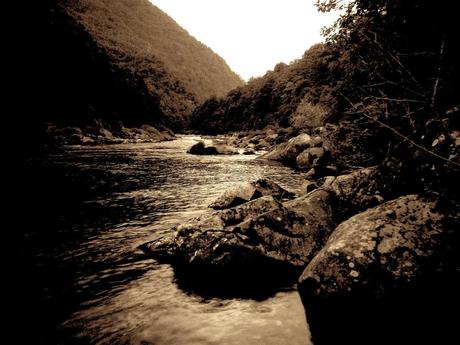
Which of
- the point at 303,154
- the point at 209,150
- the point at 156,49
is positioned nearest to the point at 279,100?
the point at 209,150

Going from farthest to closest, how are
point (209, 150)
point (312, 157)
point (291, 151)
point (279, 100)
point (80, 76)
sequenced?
point (279, 100) → point (80, 76) → point (209, 150) → point (291, 151) → point (312, 157)

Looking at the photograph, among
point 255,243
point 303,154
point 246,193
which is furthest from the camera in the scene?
point 303,154

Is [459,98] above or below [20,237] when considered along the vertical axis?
above

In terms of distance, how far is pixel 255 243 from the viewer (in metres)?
5.81

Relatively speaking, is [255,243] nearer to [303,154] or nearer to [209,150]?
[303,154]

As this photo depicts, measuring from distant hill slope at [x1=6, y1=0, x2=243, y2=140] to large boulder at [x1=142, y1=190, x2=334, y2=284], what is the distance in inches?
1062

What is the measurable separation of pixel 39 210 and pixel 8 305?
19.0 ft

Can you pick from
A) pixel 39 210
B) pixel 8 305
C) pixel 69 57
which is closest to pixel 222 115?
pixel 69 57

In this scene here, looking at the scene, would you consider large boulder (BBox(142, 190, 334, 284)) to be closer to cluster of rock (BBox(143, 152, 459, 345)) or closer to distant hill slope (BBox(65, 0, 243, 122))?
cluster of rock (BBox(143, 152, 459, 345))

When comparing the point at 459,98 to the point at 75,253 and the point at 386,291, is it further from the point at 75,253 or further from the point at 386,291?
the point at 75,253

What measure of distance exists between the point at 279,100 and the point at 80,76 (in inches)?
1447

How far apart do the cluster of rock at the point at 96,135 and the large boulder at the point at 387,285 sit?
35144mm

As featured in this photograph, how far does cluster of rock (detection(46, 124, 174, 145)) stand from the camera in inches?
1379

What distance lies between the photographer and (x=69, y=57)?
48.2 metres
